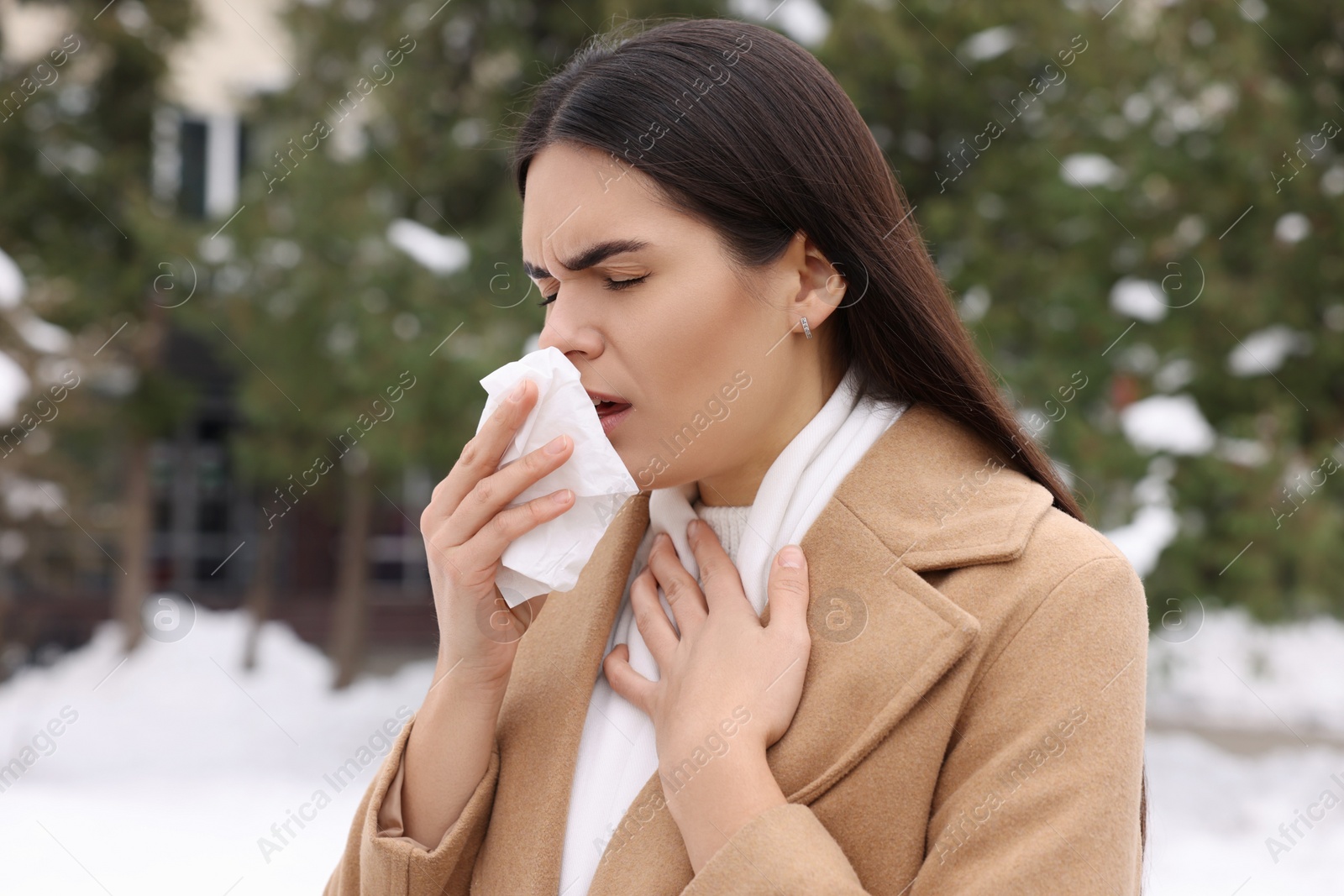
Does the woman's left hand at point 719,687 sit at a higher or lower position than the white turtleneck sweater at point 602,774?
higher

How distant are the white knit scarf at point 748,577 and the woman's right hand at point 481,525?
21 cm

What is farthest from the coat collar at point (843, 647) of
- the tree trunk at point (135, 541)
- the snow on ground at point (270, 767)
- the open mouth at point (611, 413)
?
the tree trunk at point (135, 541)

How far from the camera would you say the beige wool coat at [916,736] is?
4.51 ft

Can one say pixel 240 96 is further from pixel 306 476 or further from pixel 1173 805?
pixel 1173 805

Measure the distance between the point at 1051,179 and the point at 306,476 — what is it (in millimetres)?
5611

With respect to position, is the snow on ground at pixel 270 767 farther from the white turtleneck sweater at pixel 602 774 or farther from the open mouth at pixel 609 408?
the open mouth at pixel 609 408

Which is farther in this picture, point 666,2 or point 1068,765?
point 666,2

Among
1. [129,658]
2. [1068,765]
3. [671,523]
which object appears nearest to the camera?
[1068,765]

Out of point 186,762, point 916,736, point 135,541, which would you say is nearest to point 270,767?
point 186,762

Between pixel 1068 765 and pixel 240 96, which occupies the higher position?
pixel 1068 765

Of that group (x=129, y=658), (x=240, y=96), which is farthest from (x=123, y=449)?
(x=240, y=96)

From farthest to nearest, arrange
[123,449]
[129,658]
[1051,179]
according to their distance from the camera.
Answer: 1. [123,449]
2. [129,658]
3. [1051,179]

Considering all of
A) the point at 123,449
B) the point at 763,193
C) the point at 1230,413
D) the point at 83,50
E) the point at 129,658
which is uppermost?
the point at 763,193

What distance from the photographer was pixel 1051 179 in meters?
6.71
